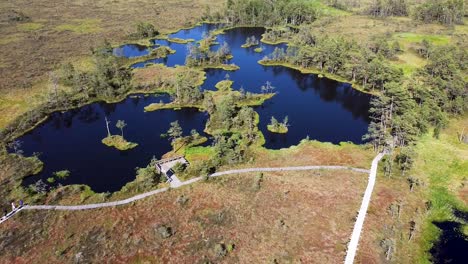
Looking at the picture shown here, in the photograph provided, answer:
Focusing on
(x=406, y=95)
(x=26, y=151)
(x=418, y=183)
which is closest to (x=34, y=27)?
(x=26, y=151)

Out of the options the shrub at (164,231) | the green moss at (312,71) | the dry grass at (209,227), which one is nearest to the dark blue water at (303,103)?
the green moss at (312,71)

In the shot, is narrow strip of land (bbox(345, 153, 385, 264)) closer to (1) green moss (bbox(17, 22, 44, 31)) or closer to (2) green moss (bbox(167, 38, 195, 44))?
(2) green moss (bbox(167, 38, 195, 44))

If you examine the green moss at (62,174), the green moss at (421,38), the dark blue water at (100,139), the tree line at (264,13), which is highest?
the tree line at (264,13)

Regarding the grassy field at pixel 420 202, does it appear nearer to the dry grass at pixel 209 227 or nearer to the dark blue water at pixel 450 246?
the dark blue water at pixel 450 246

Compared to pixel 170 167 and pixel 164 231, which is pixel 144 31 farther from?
pixel 164 231

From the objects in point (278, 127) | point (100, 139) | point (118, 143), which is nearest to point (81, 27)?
point (100, 139)

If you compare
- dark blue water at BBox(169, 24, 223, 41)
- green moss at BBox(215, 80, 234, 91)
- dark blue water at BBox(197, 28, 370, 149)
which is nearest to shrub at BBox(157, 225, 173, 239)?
dark blue water at BBox(197, 28, 370, 149)
